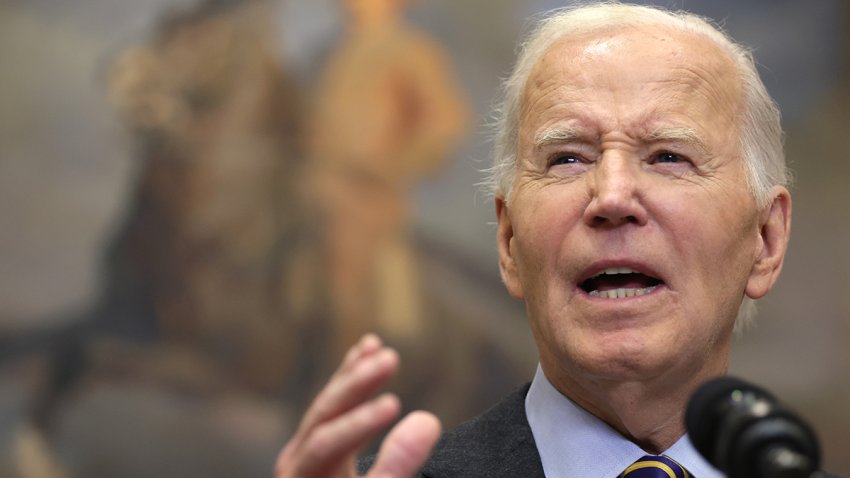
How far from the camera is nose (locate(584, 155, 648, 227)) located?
2.28 meters

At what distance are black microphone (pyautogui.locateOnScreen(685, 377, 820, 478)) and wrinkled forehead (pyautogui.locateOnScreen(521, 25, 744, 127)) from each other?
3.83 ft

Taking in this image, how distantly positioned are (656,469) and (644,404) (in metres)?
0.15

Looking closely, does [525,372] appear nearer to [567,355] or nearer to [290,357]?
[290,357]

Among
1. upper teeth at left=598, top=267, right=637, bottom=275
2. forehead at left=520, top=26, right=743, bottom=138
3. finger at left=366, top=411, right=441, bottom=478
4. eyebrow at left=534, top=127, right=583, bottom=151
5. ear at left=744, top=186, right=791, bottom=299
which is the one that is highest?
forehead at left=520, top=26, right=743, bottom=138

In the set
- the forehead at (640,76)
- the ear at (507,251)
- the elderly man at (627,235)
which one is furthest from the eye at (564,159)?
the ear at (507,251)

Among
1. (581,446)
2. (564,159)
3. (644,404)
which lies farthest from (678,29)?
(581,446)

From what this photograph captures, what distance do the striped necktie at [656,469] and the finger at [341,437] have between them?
36.2 inches

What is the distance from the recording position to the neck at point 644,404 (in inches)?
92.9

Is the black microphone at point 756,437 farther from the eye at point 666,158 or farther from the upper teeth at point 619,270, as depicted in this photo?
the eye at point 666,158

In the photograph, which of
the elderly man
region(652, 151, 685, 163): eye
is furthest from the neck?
region(652, 151, 685, 163): eye

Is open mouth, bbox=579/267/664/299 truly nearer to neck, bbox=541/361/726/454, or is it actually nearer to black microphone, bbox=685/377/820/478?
neck, bbox=541/361/726/454

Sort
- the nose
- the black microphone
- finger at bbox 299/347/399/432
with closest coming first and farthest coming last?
the black microphone < finger at bbox 299/347/399/432 < the nose

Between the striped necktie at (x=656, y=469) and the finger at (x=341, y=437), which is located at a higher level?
the finger at (x=341, y=437)

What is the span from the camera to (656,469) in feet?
7.53
